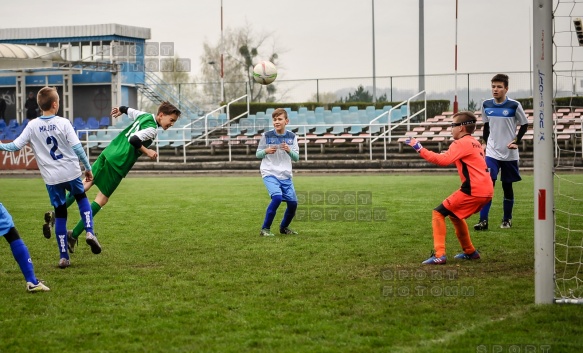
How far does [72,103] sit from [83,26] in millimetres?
4682

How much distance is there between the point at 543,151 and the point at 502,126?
17.7 ft

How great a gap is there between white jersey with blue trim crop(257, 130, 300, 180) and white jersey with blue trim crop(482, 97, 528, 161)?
2.80 m

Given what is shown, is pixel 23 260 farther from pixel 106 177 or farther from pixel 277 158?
pixel 277 158

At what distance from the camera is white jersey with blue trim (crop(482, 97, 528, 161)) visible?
36.9 ft

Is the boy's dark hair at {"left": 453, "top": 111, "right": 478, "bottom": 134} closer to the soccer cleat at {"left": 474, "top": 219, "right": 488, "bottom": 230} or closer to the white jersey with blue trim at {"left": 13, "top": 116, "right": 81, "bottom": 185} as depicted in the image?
the soccer cleat at {"left": 474, "top": 219, "right": 488, "bottom": 230}

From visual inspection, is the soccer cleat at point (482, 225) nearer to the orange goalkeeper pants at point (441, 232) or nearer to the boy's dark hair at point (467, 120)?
the orange goalkeeper pants at point (441, 232)

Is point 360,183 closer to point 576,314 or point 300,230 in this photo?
point 300,230

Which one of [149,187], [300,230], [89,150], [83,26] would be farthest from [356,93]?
[300,230]

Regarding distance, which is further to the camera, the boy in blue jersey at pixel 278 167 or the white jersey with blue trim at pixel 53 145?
the boy in blue jersey at pixel 278 167

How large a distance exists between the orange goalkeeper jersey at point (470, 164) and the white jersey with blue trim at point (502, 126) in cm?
322

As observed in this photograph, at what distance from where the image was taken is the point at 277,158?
35.9ft

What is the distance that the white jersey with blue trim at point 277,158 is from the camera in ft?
35.7

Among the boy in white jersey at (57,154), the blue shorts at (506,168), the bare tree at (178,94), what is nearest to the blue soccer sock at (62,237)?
the boy in white jersey at (57,154)

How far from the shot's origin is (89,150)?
A: 117ft
